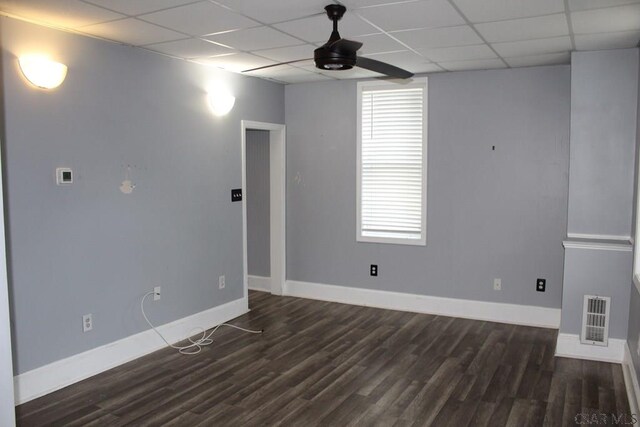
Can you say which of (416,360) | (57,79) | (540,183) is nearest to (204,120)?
(57,79)

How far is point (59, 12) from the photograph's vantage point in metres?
3.09

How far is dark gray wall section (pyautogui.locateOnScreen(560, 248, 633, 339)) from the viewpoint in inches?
156

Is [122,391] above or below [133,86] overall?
below

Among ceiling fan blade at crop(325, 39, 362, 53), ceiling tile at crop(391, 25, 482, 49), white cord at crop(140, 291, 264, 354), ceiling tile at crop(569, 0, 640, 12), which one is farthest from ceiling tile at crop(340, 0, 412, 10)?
white cord at crop(140, 291, 264, 354)

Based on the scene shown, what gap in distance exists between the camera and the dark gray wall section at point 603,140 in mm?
4012

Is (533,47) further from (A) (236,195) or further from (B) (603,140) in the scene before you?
(A) (236,195)

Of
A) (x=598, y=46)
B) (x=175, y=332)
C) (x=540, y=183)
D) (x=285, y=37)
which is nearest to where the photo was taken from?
(x=285, y=37)

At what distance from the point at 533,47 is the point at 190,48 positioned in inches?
106

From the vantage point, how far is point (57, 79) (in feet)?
11.0

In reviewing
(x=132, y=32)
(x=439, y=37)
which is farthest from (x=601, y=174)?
(x=132, y=32)

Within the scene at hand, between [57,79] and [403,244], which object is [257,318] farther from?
[57,79]

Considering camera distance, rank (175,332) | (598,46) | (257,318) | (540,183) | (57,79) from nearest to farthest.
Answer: (57,79) → (598,46) → (175,332) → (540,183) → (257,318)

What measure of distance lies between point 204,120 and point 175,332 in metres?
1.92

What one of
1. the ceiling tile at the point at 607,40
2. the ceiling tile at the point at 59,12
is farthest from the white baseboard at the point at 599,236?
the ceiling tile at the point at 59,12
